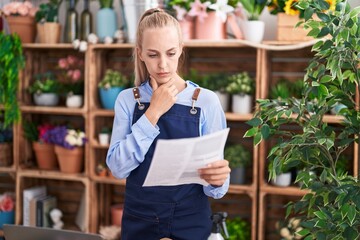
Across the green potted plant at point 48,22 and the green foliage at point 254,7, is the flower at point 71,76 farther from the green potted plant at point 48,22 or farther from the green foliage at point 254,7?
the green foliage at point 254,7

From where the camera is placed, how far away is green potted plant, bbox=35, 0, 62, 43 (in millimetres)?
3623

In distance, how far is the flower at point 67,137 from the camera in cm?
355

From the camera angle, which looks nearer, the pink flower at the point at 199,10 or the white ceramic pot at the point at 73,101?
the pink flower at the point at 199,10

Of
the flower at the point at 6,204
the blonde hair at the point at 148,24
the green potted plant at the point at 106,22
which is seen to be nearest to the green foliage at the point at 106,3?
the green potted plant at the point at 106,22

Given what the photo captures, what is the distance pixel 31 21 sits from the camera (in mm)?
3697

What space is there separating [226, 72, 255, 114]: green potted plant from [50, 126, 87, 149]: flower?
0.99 metres

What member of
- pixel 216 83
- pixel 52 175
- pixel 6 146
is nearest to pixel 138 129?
pixel 216 83

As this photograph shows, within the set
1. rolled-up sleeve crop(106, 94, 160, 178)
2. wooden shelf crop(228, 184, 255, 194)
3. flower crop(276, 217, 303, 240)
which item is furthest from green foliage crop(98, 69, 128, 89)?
rolled-up sleeve crop(106, 94, 160, 178)

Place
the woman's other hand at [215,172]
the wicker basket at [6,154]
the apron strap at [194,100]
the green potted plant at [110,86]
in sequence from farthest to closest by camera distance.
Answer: the wicker basket at [6,154] < the green potted plant at [110,86] < the apron strap at [194,100] < the woman's other hand at [215,172]

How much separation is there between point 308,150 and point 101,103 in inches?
82.6

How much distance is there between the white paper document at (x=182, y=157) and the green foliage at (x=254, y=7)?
188cm

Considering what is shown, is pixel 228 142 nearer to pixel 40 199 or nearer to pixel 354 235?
pixel 40 199

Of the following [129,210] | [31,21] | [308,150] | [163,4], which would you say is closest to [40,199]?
[31,21]

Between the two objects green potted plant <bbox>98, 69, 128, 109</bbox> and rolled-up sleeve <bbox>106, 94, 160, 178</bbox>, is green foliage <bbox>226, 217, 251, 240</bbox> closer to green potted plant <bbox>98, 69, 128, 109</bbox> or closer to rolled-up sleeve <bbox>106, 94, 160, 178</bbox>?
green potted plant <bbox>98, 69, 128, 109</bbox>
